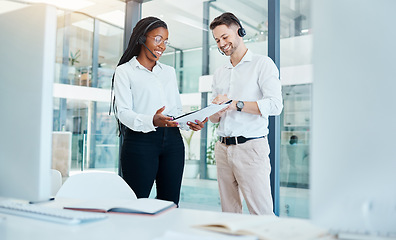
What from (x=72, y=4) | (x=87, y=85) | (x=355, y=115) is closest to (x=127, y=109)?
(x=355, y=115)

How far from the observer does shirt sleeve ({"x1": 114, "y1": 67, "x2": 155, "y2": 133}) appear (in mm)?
2105

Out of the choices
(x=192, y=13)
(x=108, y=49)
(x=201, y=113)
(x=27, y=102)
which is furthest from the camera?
(x=108, y=49)

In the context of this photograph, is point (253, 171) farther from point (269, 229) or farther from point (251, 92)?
point (269, 229)

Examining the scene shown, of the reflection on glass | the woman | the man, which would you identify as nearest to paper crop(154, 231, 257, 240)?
the woman

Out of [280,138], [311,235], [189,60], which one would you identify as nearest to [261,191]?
[280,138]

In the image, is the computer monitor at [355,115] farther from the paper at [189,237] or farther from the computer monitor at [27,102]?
the computer monitor at [27,102]

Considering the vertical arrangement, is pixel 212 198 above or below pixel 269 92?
below

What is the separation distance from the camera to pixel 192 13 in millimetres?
3910

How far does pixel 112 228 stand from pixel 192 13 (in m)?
3.25

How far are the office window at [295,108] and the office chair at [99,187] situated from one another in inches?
68.2

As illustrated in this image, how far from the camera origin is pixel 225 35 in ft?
7.72

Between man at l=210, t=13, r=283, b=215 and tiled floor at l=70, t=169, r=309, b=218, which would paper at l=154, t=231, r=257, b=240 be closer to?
man at l=210, t=13, r=283, b=215

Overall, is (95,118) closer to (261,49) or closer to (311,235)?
(261,49)

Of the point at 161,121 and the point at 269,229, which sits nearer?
the point at 269,229
